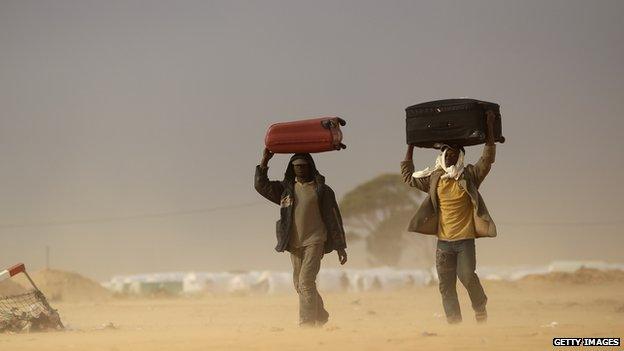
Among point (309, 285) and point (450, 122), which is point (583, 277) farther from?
point (450, 122)

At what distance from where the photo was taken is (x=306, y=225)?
482 inches

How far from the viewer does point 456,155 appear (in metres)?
11.8

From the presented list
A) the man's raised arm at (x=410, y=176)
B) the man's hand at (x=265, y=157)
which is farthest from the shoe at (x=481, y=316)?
the man's hand at (x=265, y=157)

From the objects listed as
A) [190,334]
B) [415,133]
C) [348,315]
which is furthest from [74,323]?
[415,133]

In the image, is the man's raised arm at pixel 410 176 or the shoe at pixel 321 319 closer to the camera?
the man's raised arm at pixel 410 176

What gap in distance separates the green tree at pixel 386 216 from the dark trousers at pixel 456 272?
36010 millimetres

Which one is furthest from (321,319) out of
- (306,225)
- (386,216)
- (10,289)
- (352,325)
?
(386,216)

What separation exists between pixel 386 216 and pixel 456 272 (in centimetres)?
3769

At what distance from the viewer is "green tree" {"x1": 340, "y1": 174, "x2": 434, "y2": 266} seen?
1903 inches

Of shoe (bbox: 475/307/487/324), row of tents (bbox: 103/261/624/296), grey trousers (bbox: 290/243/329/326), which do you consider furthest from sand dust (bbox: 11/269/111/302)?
shoe (bbox: 475/307/487/324)

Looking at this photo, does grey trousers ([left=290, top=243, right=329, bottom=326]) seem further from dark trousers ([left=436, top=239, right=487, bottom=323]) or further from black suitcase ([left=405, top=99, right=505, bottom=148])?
black suitcase ([left=405, top=99, right=505, bottom=148])

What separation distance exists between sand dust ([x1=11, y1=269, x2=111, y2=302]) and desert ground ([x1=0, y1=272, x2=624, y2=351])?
76 centimetres

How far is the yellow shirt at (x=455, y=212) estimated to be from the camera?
38.2ft

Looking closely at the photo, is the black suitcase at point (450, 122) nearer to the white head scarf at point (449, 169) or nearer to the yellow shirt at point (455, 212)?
the white head scarf at point (449, 169)
